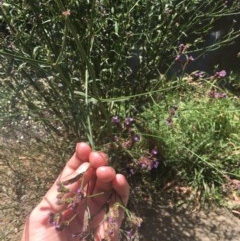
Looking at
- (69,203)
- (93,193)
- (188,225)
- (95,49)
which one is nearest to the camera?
(69,203)

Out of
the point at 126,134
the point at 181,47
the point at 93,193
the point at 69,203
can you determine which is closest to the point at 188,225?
the point at 126,134

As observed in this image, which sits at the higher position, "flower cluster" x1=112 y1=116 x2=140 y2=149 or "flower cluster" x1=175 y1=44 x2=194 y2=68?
"flower cluster" x1=175 y1=44 x2=194 y2=68

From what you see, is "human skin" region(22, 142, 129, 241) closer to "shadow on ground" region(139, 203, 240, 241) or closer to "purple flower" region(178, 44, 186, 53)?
"purple flower" region(178, 44, 186, 53)

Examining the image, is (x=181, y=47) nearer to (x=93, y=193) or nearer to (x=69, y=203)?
(x=93, y=193)

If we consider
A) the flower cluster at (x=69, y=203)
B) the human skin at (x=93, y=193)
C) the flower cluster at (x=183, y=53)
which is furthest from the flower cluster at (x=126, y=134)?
the flower cluster at (x=69, y=203)

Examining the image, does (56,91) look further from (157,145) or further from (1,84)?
(157,145)

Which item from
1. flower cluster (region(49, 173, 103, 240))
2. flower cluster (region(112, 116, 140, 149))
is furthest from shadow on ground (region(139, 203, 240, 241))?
flower cluster (region(49, 173, 103, 240))

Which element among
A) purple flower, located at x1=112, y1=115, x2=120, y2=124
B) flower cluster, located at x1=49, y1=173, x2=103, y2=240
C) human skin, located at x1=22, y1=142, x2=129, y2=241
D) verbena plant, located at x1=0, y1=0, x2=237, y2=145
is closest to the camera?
flower cluster, located at x1=49, y1=173, x2=103, y2=240
